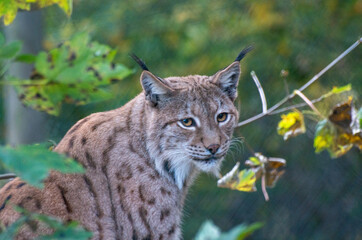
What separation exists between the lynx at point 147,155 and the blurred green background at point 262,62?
11.5ft

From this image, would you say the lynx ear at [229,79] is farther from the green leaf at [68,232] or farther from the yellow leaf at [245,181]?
the green leaf at [68,232]

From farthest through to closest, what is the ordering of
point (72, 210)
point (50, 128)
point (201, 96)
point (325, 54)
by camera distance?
point (325, 54) < point (50, 128) < point (201, 96) < point (72, 210)

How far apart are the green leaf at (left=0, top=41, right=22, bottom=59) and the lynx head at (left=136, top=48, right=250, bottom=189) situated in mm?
2066

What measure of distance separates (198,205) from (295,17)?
9.46 feet

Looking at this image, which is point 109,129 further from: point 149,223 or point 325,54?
point 325,54

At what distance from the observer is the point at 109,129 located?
3436 mm

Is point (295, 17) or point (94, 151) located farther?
point (295, 17)

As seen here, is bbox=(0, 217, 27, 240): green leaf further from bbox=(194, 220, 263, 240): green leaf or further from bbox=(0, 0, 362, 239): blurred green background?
bbox=(0, 0, 362, 239): blurred green background

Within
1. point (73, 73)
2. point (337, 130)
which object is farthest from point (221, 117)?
point (73, 73)

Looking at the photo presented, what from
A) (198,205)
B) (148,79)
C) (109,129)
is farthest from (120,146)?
(198,205)

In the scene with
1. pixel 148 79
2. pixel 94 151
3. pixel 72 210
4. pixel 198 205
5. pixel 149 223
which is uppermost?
pixel 148 79

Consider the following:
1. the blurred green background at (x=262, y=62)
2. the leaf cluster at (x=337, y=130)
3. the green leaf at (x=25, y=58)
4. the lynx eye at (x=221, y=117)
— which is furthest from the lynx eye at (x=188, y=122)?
the blurred green background at (x=262, y=62)

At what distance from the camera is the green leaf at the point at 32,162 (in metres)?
1.13

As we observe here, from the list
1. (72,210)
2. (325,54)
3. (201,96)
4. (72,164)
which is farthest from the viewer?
(325,54)
